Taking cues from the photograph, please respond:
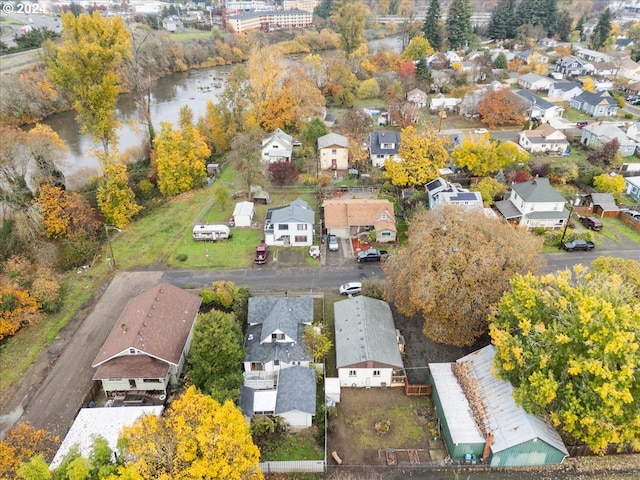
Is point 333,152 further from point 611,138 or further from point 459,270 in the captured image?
point 611,138

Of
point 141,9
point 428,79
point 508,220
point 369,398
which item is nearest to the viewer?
point 369,398

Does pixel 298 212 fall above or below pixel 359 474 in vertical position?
above

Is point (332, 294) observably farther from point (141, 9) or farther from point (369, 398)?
point (141, 9)

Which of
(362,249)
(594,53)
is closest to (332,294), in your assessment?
(362,249)

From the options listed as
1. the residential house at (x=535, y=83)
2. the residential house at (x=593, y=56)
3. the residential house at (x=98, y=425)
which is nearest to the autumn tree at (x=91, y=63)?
the residential house at (x=98, y=425)

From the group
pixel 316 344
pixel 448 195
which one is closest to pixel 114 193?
pixel 316 344

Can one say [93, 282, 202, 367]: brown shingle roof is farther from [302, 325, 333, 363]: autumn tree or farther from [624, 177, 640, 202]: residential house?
[624, 177, 640, 202]: residential house

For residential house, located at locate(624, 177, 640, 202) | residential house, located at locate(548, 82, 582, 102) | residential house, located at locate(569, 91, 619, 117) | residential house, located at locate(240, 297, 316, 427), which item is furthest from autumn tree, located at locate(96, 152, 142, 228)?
residential house, located at locate(548, 82, 582, 102)
